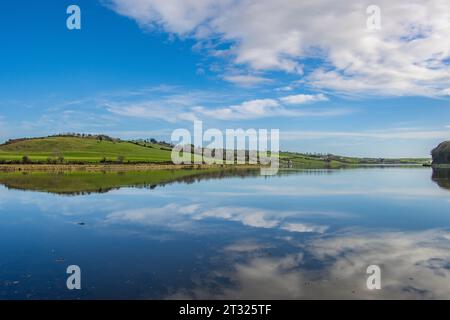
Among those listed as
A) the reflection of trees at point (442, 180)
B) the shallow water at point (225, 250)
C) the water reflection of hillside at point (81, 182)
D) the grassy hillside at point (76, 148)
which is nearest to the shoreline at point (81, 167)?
the water reflection of hillside at point (81, 182)

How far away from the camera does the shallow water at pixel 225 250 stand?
12.0 meters

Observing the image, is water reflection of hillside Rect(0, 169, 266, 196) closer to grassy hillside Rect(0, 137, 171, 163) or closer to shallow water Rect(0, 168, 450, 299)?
shallow water Rect(0, 168, 450, 299)

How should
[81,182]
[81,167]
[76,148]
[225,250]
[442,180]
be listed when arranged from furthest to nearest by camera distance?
[76,148]
[81,167]
[442,180]
[81,182]
[225,250]

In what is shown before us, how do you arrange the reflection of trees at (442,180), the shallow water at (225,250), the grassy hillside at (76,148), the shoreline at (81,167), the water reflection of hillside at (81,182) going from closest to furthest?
the shallow water at (225,250)
the water reflection of hillside at (81,182)
the reflection of trees at (442,180)
the shoreline at (81,167)
the grassy hillside at (76,148)

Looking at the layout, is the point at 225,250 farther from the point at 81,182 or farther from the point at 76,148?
the point at 76,148

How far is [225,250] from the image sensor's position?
16766 millimetres

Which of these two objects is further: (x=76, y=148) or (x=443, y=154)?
(x=443, y=154)

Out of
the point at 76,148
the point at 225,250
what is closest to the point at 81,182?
the point at 225,250

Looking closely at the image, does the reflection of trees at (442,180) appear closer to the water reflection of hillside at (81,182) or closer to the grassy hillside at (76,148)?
the water reflection of hillside at (81,182)

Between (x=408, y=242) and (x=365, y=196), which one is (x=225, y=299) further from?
(x=365, y=196)

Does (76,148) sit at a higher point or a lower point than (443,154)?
higher

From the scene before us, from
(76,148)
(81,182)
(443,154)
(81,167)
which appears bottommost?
(81,182)

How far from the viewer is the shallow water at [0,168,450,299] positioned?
12.0m

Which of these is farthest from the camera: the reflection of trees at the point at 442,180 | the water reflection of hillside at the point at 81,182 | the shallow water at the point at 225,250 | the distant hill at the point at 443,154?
the distant hill at the point at 443,154
